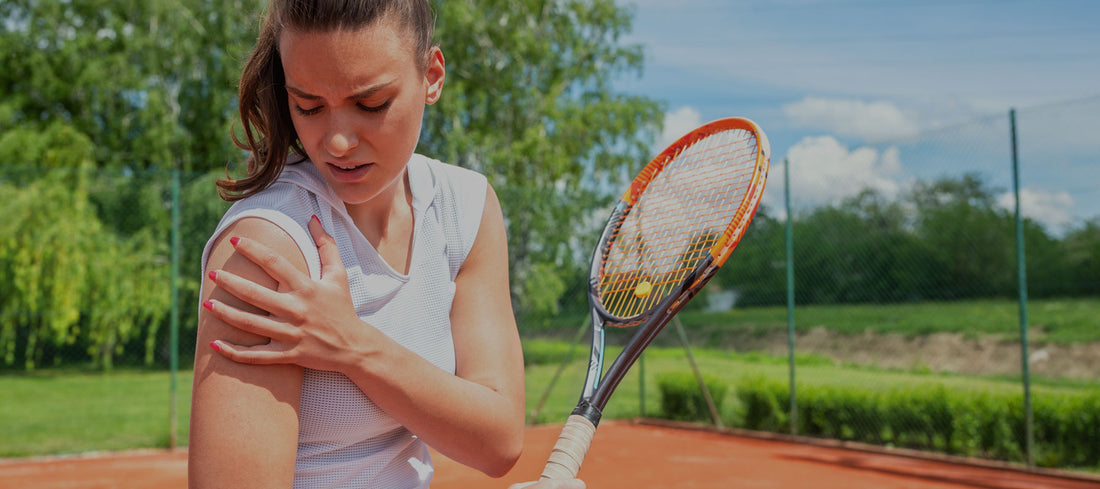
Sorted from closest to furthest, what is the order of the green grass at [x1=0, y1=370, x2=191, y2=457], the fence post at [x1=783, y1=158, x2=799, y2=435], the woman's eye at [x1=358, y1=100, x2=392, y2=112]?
1. the woman's eye at [x1=358, y1=100, x2=392, y2=112]
2. the green grass at [x1=0, y1=370, x2=191, y2=457]
3. the fence post at [x1=783, y1=158, x2=799, y2=435]

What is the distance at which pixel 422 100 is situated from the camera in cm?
120

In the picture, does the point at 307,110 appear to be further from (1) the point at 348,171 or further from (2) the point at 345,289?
(2) the point at 345,289

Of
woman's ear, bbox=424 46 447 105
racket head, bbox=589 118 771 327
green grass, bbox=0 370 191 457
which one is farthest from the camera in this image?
green grass, bbox=0 370 191 457

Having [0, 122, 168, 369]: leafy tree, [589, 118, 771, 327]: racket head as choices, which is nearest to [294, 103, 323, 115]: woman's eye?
[589, 118, 771, 327]: racket head

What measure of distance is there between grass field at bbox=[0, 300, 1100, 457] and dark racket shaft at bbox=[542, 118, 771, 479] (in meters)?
6.14

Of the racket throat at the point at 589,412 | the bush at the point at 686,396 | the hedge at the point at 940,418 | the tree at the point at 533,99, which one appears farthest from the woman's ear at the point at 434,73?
the tree at the point at 533,99

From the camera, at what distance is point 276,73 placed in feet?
3.89

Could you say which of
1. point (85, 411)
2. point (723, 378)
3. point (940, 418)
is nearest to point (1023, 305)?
point (940, 418)

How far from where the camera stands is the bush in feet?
30.8

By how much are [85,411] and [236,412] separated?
11.4 m

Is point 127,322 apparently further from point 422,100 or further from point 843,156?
point 422,100

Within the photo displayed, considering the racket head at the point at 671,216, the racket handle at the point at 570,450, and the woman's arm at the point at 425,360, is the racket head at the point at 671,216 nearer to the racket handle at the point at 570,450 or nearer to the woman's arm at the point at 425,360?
the racket handle at the point at 570,450

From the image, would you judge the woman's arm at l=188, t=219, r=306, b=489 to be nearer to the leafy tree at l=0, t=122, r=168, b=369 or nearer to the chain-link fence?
the chain-link fence

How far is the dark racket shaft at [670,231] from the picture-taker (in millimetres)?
1756
